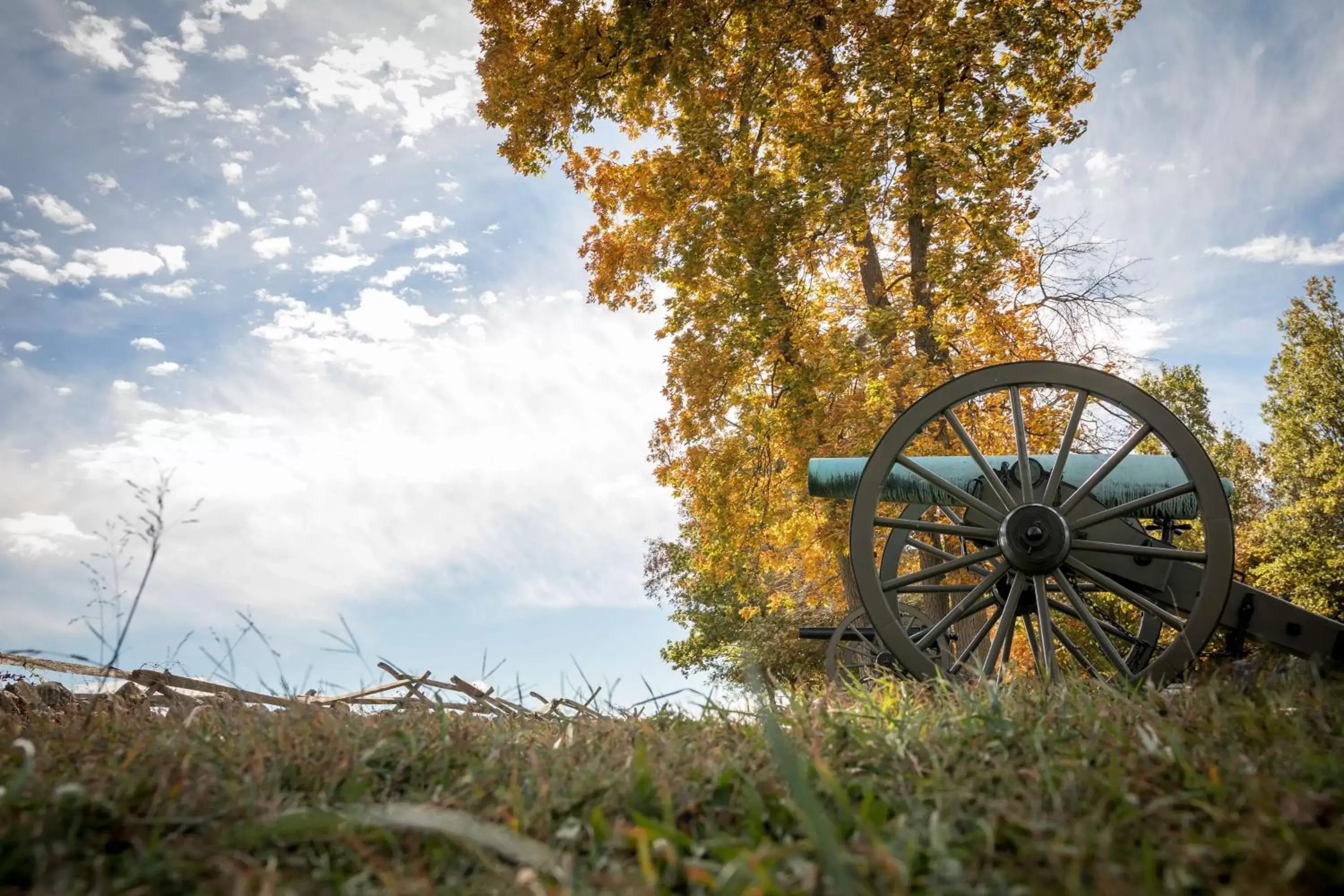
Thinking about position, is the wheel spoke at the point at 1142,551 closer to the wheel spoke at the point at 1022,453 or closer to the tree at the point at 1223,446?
the wheel spoke at the point at 1022,453

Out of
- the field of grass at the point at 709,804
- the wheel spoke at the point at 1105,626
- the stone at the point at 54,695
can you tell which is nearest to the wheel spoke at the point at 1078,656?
the wheel spoke at the point at 1105,626

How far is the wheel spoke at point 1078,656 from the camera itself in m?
3.90

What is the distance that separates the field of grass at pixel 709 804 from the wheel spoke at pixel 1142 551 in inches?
60.6

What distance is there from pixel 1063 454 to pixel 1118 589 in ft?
2.46

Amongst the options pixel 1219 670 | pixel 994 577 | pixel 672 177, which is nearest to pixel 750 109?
pixel 672 177

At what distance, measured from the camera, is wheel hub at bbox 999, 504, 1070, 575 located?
4.34 meters

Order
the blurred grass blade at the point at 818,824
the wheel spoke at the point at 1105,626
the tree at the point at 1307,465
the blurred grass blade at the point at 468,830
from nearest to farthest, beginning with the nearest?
the blurred grass blade at the point at 818,824 < the blurred grass blade at the point at 468,830 < the wheel spoke at the point at 1105,626 < the tree at the point at 1307,465

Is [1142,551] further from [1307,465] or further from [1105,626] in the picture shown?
[1307,465]

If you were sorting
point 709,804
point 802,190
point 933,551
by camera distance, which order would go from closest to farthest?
1. point 709,804
2. point 933,551
3. point 802,190

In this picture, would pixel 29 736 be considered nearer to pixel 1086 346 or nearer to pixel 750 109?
pixel 750 109

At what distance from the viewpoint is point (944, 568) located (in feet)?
15.2

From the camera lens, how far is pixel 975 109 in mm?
10859

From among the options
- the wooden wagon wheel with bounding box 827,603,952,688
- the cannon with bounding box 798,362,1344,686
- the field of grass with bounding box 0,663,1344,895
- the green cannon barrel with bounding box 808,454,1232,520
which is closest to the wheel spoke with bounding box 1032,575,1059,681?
the cannon with bounding box 798,362,1344,686

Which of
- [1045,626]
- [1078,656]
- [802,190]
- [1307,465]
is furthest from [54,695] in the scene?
[1307,465]
